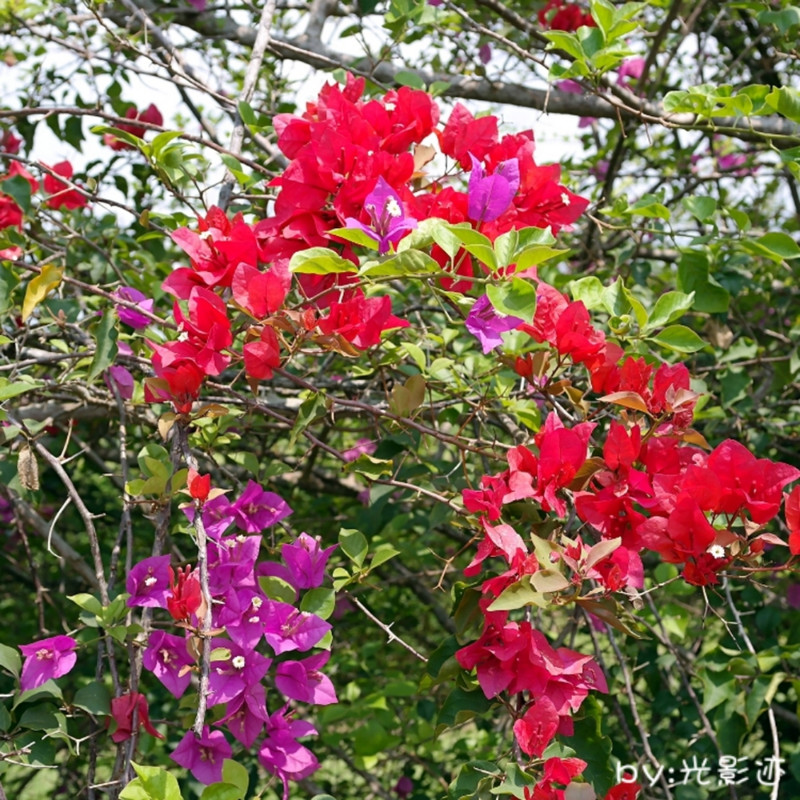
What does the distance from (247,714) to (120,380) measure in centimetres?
45

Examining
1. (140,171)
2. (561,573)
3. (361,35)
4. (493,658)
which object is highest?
(361,35)

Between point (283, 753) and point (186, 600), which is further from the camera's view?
point (283, 753)

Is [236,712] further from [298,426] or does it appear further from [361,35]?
[361,35]

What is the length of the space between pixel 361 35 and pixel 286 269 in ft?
2.76

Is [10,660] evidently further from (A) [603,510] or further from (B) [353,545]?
(A) [603,510]

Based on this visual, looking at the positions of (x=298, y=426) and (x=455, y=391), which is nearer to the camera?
(x=298, y=426)

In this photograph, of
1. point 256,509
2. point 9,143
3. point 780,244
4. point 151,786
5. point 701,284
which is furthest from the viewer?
point 9,143

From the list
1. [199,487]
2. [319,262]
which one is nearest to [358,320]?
[319,262]

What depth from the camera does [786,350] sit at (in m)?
1.80

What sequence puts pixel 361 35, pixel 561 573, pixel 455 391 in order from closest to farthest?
pixel 561 573 → pixel 455 391 → pixel 361 35

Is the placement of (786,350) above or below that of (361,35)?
below

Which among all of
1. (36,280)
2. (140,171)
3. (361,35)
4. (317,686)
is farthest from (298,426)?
(140,171)

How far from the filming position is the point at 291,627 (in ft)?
2.94

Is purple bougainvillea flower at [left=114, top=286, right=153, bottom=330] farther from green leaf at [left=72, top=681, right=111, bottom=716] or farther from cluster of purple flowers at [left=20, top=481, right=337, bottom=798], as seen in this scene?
green leaf at [left=72, top=681, right=111, bottom=716]
